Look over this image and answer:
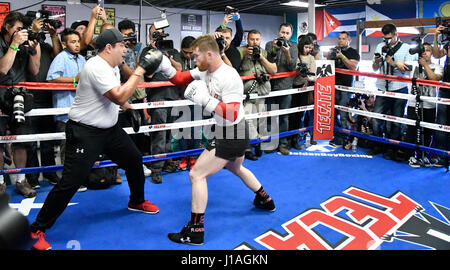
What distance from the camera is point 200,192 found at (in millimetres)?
3014

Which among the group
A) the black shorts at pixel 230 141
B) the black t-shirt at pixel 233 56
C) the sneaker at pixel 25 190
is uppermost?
the black t-shirt at pixel 233 56

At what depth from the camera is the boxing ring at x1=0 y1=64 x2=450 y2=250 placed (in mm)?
3016

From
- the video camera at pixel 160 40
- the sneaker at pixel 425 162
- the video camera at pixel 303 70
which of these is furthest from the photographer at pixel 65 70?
the sneaker at pixel 425 162

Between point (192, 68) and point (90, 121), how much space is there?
7.32 ft

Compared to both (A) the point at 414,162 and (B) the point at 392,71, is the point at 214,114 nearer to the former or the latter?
(A) the point at 414,162

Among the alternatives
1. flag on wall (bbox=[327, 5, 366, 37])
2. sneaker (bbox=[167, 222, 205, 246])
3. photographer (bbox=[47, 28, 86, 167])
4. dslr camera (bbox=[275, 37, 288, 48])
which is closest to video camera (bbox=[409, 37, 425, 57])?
dslr camera (bbox=[275, 37, 288, 48])

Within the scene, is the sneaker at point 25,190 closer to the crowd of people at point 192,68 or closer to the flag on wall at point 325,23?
the crowd of people at point 192,68

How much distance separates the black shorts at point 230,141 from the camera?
3.06 meters

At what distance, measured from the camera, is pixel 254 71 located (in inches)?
205

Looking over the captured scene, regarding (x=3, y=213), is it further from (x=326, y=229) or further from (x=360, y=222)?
(x=360, y=222)

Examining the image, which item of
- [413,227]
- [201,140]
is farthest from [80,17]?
[413,227]

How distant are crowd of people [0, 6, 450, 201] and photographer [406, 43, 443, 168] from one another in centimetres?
1

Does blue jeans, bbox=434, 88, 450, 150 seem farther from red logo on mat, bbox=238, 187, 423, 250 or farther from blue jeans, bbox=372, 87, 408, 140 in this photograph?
red logo on mat, bbox=238, 187, 423, 250

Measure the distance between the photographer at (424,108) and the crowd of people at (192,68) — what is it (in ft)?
0.04
